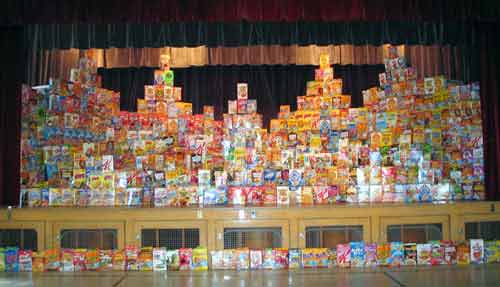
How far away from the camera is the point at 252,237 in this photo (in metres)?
5.64

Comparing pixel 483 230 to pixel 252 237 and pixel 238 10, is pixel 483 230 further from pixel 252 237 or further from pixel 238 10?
pixel 238 10

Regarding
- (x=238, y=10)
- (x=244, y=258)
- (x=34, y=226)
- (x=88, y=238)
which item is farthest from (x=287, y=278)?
(x=238, y=10)

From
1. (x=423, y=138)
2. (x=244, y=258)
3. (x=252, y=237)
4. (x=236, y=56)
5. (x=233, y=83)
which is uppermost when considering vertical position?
(x=236, y=56)

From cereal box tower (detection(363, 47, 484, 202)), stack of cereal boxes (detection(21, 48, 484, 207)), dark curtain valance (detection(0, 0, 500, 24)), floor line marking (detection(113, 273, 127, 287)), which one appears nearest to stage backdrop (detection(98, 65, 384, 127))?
stack of cereal boxes (detection(21, 48, 484, 207))

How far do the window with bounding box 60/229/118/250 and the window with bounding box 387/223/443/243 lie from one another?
2.79 meters

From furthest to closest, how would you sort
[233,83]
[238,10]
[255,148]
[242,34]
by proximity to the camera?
[233,83], [255,148], [242,34], [238,10]

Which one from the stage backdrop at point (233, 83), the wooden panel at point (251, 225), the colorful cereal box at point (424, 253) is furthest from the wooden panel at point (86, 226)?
the stage backdrop at point (233, 83)

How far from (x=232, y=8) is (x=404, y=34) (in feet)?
9.01

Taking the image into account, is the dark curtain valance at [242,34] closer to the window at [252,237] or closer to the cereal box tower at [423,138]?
the cereal box tower at [423,138]

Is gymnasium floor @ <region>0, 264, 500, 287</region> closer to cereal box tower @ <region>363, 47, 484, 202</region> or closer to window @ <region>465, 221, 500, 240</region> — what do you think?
window @ <region>465, 221, 500, 240</region>

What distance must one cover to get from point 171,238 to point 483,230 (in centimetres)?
319

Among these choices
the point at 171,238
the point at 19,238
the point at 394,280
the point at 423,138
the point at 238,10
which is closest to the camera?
the point at 394,280

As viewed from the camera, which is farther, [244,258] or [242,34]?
[242,34]

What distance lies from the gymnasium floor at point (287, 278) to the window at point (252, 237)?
33 centimetres
